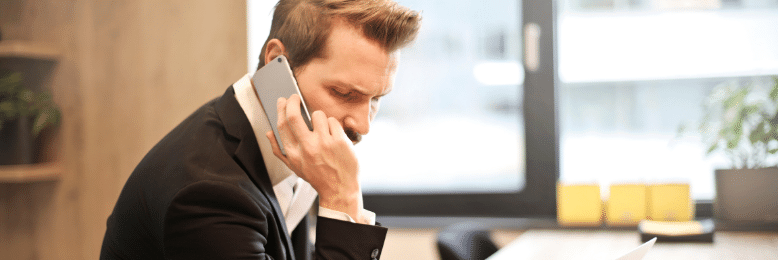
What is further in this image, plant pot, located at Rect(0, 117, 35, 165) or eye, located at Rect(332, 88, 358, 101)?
plant pot, located at Rect(0, 117, 35, 165)

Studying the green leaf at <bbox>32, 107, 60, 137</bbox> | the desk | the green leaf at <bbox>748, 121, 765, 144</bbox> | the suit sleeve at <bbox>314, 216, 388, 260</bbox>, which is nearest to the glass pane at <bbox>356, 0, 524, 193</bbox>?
the desk

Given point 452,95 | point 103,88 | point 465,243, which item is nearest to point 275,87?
point 465,243

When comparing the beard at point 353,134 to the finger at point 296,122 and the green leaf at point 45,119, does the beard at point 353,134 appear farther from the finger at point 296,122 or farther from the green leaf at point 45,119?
the green leaf at point 45,119

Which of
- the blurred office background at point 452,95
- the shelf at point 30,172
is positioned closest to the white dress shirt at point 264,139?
the blurred office background at point 452,95

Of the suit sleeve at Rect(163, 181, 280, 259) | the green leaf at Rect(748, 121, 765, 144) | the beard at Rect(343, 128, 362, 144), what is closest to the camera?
the suit sleeve at Rect(163, 181, 280, 259)

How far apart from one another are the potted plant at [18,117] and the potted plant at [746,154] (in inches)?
98.4

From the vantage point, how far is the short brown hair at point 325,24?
101 cm

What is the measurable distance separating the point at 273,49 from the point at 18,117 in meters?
1.67

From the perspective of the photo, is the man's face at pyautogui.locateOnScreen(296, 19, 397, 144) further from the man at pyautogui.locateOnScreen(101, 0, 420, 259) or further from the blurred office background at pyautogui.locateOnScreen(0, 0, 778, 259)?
the blurred office background at pyautogui.locateOnScreen(0, 0, 778, 259)

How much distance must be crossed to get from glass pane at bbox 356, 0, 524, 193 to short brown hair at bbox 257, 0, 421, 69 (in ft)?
4.26

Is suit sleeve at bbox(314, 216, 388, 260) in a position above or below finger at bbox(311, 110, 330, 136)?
below

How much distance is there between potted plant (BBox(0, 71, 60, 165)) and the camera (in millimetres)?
2170

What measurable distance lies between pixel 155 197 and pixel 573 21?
1890mm

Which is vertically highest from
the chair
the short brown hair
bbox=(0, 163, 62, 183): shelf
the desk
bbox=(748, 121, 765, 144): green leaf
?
the short brown hair
